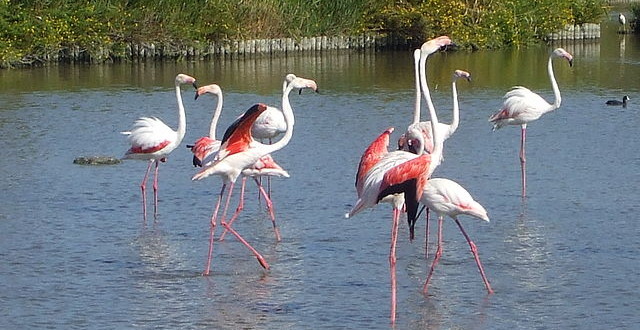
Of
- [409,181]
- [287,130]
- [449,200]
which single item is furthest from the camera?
[287,130]

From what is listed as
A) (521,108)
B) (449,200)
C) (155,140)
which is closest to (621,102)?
(521,108)

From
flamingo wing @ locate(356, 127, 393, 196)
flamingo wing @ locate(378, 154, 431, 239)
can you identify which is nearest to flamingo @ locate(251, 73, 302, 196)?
flamingo wing @ locate(356, 127, 393, 196)

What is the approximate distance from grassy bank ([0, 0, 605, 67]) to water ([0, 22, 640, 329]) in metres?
6.17

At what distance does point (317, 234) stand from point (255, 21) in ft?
58.7

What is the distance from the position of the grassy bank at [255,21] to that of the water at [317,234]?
6.17 meters

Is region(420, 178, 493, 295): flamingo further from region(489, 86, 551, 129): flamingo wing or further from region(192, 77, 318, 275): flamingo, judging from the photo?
region(489, 86, 551, 129): flamingo wing

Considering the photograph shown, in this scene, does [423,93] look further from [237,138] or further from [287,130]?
[237,138]

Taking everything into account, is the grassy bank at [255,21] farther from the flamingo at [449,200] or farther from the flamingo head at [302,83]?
the flamingo at [449,200]

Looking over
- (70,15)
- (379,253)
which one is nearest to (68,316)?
(379,253)

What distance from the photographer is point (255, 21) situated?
26.5 metres

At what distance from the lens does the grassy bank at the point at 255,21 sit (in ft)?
75.3

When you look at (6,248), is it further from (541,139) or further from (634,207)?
(541,139)

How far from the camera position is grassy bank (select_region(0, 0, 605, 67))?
23.0 m

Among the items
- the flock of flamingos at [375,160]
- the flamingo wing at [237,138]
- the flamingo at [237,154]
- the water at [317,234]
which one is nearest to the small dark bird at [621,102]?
the water at [317,234]
